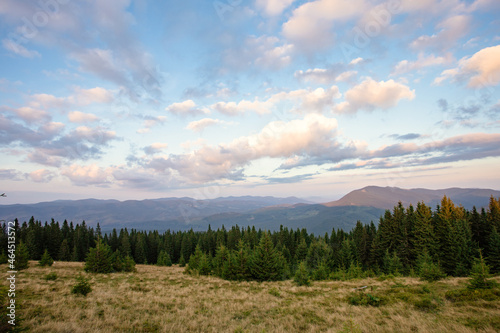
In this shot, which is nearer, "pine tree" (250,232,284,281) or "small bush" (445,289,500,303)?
"small bush" (445,289,500,303)

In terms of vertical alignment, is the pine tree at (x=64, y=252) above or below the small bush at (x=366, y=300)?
below

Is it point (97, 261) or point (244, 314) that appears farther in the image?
point (97, 261)

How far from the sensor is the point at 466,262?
34.0m

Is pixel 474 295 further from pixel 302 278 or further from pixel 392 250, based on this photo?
pixel 392 250

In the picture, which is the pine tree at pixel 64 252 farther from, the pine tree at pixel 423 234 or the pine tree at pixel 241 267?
the pine tree at pixel 423 234

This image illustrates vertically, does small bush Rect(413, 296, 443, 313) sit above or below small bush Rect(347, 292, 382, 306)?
above

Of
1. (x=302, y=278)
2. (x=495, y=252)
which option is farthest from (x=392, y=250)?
(x=302, y=278)

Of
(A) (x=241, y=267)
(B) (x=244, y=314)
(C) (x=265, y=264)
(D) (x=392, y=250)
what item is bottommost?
(D) (x=392, y=250)

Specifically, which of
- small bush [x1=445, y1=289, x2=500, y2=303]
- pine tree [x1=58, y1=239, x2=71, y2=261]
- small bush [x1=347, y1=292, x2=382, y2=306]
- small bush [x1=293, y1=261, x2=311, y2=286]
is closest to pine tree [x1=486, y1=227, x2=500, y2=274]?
small bush [x1=445, y1=289, x2=500, y2=303]

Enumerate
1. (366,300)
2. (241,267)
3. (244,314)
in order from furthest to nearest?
(241,267), (366,300), (244,314)

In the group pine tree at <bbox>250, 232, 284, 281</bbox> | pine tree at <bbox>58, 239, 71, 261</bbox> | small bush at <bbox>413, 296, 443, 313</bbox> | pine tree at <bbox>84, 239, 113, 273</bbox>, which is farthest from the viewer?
pine tree at <bbox>58, 239, 71, 261</bbox>

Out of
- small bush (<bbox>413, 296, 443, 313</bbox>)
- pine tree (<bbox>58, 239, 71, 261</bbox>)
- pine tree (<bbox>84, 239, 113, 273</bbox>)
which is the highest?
small bush (<bbox>413, 296, 443, 313</bbox>)

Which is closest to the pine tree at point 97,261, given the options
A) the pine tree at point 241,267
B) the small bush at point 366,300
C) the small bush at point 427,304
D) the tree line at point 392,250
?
the tree line at point 392,250

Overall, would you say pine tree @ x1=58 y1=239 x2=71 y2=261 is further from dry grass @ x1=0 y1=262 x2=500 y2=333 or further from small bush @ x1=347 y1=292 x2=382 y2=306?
small bush @ x1=347 y1=292 x2=382 y2=306
